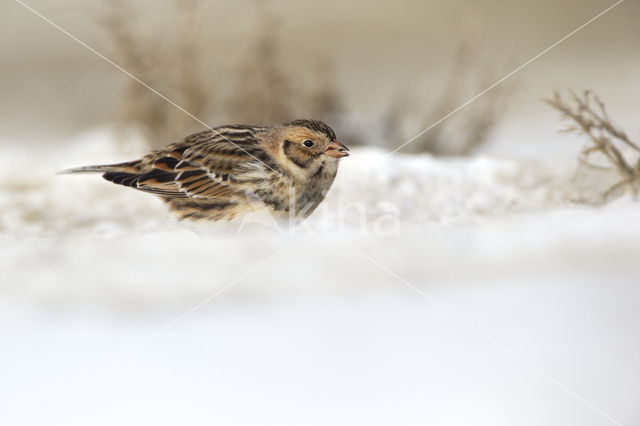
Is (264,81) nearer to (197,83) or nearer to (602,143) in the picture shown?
(197,83)

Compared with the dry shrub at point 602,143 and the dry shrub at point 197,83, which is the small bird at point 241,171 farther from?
the dry shrub at point 197,83

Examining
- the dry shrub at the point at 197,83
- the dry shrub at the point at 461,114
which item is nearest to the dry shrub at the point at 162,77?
the dry shrub at the point at 197,83

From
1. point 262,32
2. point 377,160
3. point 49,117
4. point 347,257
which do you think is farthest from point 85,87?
point 347,257

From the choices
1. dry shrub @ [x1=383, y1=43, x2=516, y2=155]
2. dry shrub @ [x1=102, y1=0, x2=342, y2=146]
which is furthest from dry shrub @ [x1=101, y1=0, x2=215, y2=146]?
dry shrub @ [x1=383, y1=43, x2=516, y2=155]

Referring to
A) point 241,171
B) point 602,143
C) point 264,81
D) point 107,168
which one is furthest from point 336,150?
point 264,81

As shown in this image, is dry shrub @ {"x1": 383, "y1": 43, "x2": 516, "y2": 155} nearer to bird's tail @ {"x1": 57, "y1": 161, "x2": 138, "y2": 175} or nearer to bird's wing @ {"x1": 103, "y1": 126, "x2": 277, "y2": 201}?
bird's wing @ {"x1": 103, "y1": 126, "x2": 277, "y2": 201}

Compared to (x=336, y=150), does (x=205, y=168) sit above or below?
above
